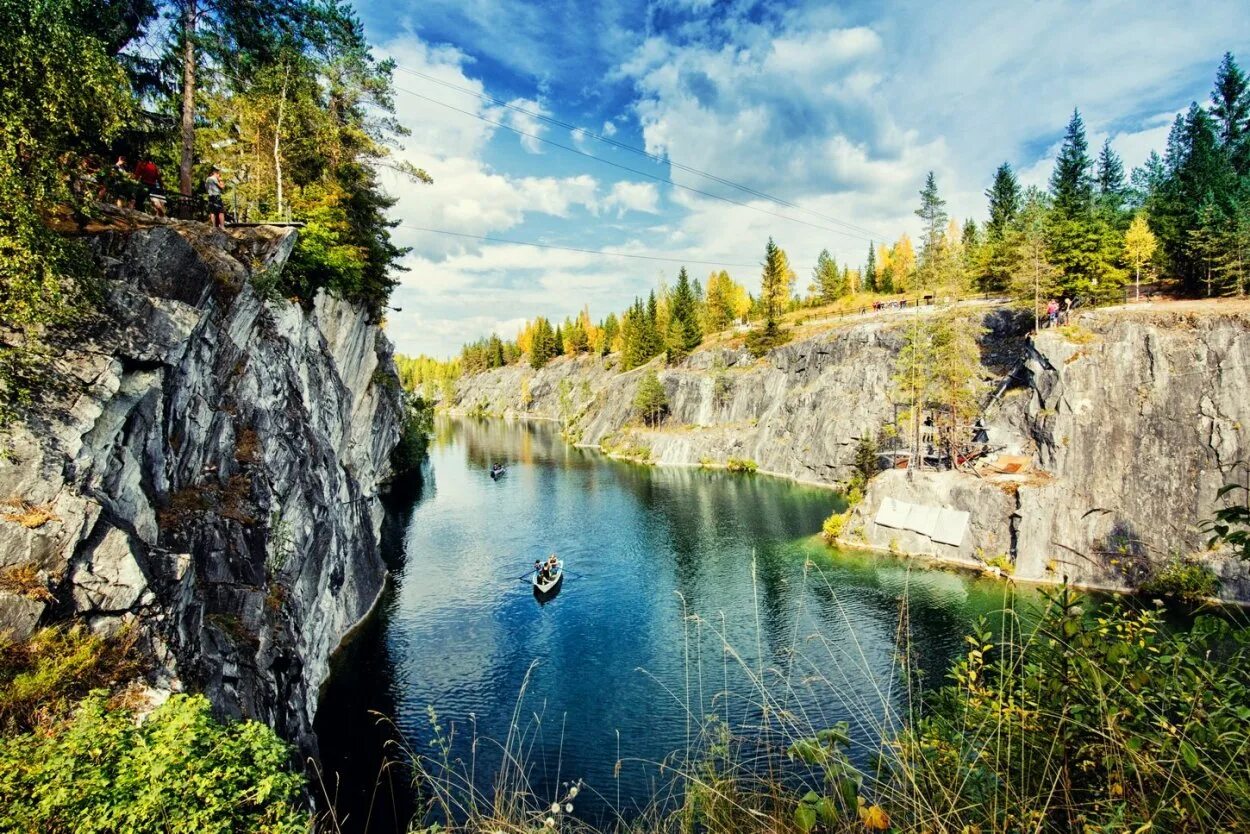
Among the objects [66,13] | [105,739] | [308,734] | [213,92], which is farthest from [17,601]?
[213,92]

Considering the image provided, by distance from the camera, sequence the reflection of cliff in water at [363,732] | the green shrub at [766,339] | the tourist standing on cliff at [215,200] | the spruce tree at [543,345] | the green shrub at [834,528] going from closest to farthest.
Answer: the reflection of cliff in water at [363,732], the tourist standing on cliff at [215,200], the green shrub at [834,528], the green shrub at [766,339], the spruce tree at [543,345]

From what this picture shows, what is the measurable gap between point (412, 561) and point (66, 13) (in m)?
30.9

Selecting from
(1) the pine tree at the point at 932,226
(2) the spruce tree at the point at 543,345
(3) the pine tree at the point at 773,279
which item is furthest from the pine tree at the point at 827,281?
(2) the spruce tree at the point at 543,345

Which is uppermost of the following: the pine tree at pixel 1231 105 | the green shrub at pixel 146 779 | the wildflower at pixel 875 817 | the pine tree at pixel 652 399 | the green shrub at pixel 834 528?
the pine tree at pixel 1231 105

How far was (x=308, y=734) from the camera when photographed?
15.4 metres

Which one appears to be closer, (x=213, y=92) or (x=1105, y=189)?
(x=213, y=92)

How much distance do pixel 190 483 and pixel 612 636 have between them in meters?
18.6

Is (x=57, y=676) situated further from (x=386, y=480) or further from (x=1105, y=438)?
(x=386, y=480)

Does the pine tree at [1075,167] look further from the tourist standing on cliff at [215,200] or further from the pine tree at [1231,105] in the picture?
the tourist standing on cliff at [215,200]

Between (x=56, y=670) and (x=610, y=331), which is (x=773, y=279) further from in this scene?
(x=56, y=670)

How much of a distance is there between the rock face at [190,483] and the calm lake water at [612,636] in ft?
11.5

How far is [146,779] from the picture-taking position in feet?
19.8

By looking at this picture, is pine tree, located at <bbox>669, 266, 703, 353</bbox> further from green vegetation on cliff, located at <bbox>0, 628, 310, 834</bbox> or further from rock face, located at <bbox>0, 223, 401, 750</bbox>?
green vegetation on cliff, located at <bbox>0, 628, 310, 834</bbox>

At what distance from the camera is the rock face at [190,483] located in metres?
9.51
